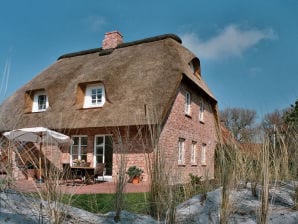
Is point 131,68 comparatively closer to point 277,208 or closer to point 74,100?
point 74,100

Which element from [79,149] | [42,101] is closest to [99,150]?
[79,149]

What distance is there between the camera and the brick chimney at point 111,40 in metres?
18.2

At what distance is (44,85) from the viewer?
15.6 meters

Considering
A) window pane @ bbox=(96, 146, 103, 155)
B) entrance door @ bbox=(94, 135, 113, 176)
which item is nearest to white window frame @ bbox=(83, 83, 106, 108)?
entrance door @ bbox=(94, 135, 113, 176)

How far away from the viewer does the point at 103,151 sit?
13.3 meters

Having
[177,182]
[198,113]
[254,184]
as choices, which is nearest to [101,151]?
[198,113]

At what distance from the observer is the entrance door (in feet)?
43.4

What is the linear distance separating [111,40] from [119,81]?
521 centimetres

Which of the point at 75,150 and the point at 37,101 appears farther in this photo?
the point at 37,101

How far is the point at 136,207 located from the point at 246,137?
5.72ft

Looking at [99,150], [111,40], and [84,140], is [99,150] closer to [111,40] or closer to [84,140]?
[84,140]

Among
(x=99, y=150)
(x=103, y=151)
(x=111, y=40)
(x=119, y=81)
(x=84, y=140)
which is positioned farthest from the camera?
(x=111, y=40)

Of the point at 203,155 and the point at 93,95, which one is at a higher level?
the point at 93,95

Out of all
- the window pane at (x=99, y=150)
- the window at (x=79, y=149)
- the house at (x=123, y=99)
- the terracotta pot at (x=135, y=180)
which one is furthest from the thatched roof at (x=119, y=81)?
the terracotta pot at (x=135, y=180)
